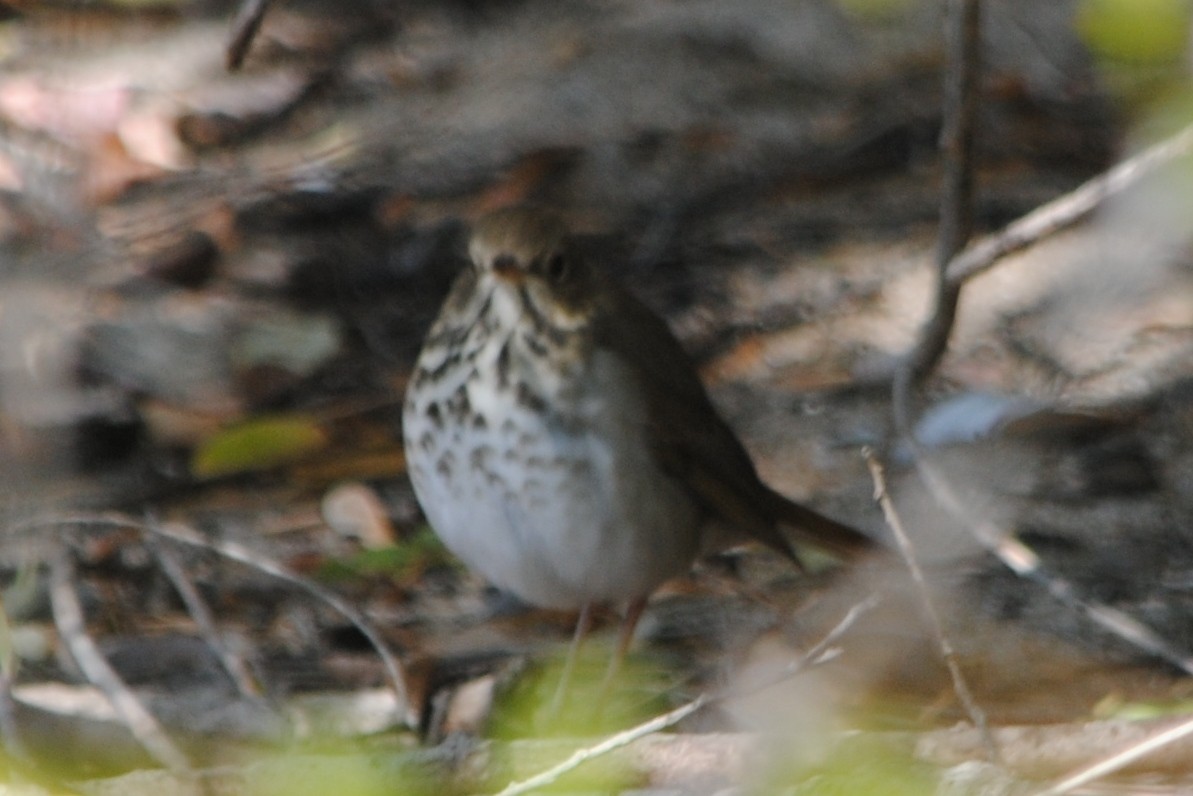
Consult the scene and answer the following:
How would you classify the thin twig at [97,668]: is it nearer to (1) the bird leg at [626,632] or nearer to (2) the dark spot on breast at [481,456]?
(2) the dark spot on breast at [481,456]

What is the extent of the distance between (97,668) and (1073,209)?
183 centimetres

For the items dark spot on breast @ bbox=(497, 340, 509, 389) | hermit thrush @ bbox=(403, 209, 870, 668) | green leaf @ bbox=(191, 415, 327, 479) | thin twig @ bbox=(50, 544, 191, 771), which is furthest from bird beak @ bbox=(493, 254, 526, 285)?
green leaf @ bbox=(191, 415, 327, 479)

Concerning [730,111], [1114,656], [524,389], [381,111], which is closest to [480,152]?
[381,111]

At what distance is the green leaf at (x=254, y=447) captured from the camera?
4262 millimetres

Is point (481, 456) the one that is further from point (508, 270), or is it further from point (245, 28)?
point (245, 28)

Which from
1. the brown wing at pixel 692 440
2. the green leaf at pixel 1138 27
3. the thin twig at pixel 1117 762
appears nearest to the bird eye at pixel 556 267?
the brown wing at pixel 692 440

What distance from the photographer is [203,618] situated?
3.41 m

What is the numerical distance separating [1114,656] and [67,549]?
Answer: 2116mm

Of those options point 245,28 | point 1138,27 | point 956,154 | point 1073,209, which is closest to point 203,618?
point 245,28

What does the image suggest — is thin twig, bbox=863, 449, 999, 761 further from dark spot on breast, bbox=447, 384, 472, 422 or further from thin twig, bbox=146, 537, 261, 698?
thin twig, bbox=146, 537, 261, 698

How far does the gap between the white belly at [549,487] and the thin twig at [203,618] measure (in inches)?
17.3

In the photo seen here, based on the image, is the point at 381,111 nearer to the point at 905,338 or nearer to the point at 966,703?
the point at 905,338

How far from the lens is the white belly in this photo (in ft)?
10.4

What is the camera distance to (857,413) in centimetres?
441
